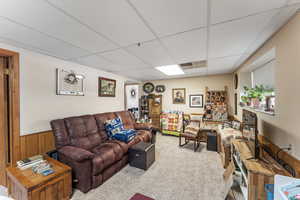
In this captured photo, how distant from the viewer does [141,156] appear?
2322 mm

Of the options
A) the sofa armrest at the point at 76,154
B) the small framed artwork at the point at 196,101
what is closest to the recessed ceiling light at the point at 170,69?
the small framed artwork at the point at 196,101

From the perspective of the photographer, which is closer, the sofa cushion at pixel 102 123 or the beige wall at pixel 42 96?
the beige wall at pixel 42 96

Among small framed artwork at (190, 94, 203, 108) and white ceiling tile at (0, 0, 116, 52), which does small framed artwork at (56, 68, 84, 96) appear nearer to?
white ceiling tile at (0, 0, 116, 52)

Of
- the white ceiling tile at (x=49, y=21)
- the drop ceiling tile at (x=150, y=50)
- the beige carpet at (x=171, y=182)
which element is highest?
the drop ceiling tile at (x=150, y=50)

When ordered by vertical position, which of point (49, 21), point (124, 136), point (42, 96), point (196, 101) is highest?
point (49, 21)

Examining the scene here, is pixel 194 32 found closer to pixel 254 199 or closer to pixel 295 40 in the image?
pixel 295 40

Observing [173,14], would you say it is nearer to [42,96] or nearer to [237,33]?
[237,33]

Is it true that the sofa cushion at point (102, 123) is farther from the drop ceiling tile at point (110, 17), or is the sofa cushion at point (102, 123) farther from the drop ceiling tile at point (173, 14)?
the drop ceiling tile at point (173, 14)

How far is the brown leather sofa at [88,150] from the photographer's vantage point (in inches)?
68.6

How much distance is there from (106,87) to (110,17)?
2597 mm

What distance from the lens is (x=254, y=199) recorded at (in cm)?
121

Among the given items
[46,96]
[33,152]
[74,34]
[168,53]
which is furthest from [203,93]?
[33,152]

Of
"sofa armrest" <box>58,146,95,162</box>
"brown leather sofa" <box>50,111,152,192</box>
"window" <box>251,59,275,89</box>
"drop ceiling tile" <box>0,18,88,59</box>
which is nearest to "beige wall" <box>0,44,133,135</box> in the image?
"drop ceiling tile" <box>0,18,88,59</box>

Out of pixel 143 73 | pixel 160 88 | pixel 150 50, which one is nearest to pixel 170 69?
pixel 143 73
